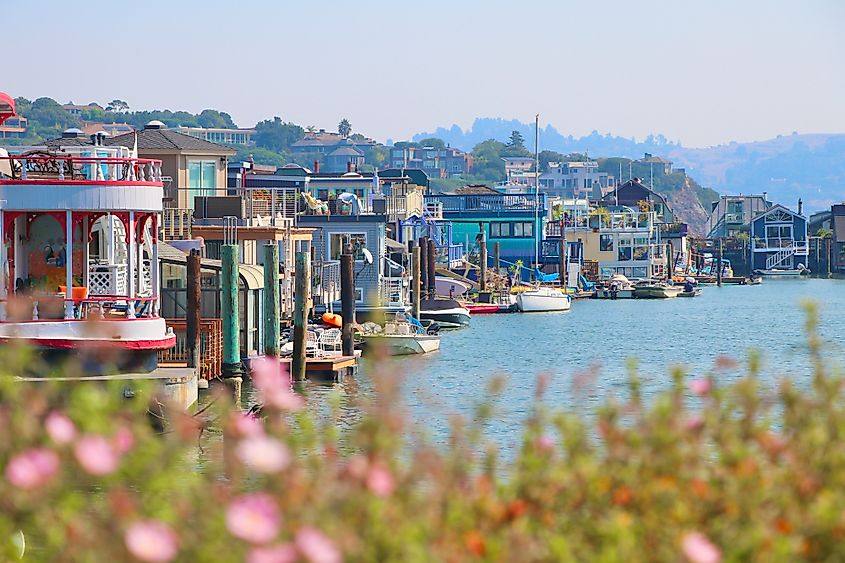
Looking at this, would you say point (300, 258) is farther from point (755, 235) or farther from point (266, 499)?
point (755, 235)

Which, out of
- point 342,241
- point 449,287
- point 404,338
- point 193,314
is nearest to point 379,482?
point 193,314

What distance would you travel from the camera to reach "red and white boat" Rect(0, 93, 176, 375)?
86.3ft

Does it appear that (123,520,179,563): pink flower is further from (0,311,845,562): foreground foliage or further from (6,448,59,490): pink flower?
(6,448,59,490): pink flower

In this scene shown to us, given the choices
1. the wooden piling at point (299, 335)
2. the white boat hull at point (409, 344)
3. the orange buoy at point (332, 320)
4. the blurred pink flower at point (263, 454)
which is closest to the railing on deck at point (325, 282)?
the orange buoy at point (332, 320)

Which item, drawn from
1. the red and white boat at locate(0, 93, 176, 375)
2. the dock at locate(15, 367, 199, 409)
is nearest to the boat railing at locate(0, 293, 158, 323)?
the red and white boat at locate(0, 93, 176, 375)

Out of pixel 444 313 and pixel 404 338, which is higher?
pixel 444 313

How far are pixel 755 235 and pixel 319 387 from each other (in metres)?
126

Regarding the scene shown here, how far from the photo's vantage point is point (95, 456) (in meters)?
6.23

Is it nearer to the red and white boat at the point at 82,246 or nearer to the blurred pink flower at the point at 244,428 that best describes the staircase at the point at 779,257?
the red and white boat at the point at 82,246

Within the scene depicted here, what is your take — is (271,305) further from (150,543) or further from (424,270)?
(424,270)

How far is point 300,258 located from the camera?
39531 millimetres

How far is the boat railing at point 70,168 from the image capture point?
26.6 m

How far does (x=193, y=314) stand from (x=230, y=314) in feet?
4.04

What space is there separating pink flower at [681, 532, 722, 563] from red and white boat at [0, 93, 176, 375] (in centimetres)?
1990
